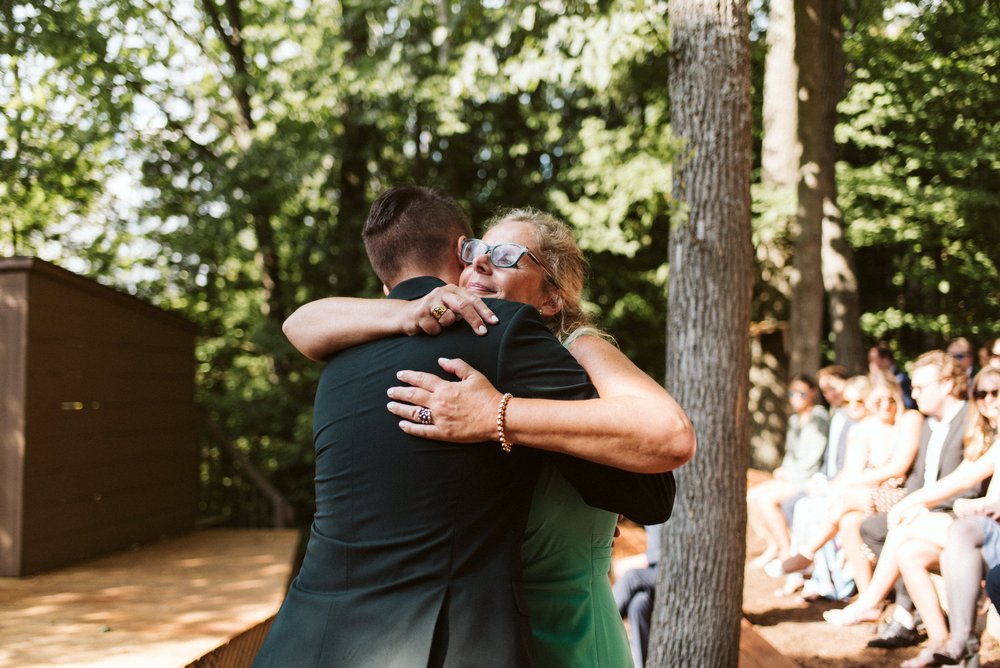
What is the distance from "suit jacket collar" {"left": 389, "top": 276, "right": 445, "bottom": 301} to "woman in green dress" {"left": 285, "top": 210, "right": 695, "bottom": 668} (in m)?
0.04

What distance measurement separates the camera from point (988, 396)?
5.32 metres

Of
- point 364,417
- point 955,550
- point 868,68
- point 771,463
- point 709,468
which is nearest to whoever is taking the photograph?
point 364,417

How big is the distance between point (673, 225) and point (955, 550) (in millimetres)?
2362

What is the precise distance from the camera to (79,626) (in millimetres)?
5508

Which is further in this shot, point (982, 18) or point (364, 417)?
point (982, 18)

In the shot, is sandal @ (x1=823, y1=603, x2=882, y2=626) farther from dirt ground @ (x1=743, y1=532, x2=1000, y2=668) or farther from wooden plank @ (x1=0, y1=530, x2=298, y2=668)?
wooden plank @ (x1=0, y1=530, x2=298, y2=668)

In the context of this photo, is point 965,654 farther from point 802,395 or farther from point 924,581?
point 802,395

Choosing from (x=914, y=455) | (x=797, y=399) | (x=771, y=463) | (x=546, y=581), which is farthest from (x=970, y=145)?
(x=546, y=581)

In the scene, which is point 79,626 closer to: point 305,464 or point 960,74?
point 305,464

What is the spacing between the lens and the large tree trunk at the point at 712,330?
15.3 feet

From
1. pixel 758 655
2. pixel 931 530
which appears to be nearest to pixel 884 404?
pixel 931 530

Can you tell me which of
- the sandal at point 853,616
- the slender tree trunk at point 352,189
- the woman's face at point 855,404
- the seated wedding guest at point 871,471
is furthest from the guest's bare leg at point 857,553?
the slender tree trunk at point 352,189

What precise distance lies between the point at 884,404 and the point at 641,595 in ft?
8.54

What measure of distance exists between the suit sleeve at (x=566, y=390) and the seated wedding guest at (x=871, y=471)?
5.12m
